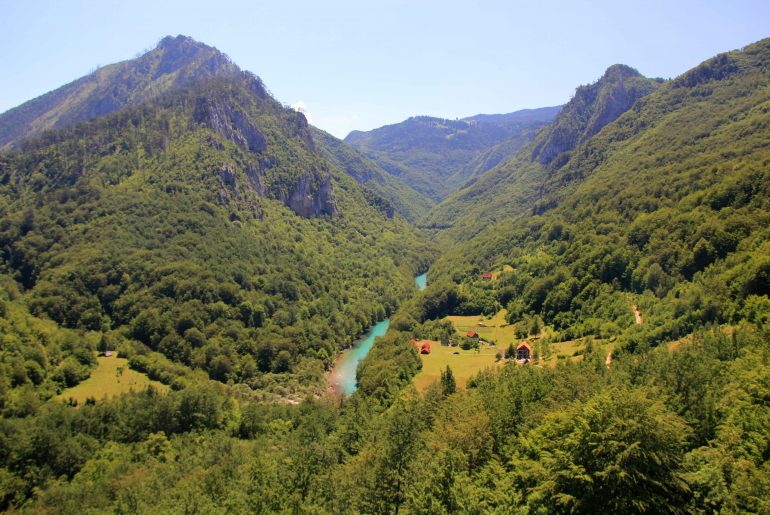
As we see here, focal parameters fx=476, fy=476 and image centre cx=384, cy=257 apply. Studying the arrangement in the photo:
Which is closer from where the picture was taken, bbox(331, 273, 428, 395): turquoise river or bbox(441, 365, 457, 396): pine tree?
bbox(441, 365, 457, 396): pine tree

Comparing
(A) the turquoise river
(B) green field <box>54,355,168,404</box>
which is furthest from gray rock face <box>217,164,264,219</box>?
(B) green field <box>54,355,168,404</box>

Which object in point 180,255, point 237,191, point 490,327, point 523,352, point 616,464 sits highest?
point 237,191

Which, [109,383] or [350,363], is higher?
[109,383]

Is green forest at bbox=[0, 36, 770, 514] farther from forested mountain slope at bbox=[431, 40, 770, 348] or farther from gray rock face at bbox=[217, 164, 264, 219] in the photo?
gray rock face at bbox=[217, 164, 264, 219]

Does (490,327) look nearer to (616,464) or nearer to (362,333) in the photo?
(362,333)

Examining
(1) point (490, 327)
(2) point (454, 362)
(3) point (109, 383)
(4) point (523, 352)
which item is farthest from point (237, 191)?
(4) point (523, 352)

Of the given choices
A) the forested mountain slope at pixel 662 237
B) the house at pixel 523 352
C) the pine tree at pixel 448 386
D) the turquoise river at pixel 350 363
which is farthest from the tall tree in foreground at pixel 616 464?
the turquoise river at pixel 350 363

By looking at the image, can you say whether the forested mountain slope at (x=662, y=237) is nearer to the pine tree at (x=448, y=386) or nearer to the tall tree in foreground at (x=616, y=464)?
the pine tree at (x=448, y=386)
